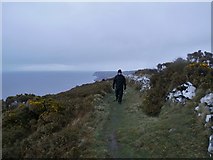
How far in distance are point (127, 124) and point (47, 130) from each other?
4.03m

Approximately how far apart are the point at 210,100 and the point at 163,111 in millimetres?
3288

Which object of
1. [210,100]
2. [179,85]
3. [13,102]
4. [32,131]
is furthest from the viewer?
[13,102]

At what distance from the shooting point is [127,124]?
53.2 ft

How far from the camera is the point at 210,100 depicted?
1537 cm

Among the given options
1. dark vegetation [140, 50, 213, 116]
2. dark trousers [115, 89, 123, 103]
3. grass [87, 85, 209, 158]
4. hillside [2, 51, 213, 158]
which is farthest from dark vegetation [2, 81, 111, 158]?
dark vegetation [140, 50, 213, 116]

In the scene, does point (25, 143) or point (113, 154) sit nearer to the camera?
point (113, 154)

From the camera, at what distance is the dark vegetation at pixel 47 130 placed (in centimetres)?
1336

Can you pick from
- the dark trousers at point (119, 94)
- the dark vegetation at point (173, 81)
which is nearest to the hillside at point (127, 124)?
the dark vegetation at point (173, 81)

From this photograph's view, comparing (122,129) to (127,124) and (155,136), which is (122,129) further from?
(155,136)

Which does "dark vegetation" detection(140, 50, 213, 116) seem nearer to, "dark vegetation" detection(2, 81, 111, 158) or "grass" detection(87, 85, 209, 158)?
"grass" detection(87, 85, 209, 158)

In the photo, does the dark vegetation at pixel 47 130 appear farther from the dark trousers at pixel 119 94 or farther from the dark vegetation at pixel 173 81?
the dark vegetation at pixel 173 81

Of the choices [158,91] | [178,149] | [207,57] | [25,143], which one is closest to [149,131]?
[178,149]

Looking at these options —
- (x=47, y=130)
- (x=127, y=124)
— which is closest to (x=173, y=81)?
(x=127, y=124)

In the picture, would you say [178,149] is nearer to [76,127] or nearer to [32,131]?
[76,127]
